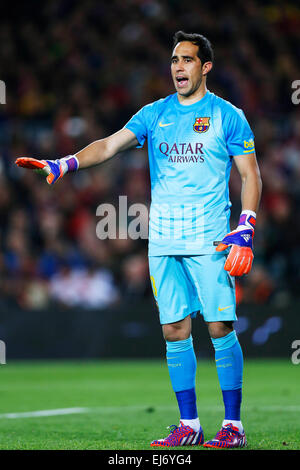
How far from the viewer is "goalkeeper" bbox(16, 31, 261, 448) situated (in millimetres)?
5449

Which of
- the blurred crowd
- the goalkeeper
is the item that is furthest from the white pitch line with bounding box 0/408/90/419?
the blurred crowd

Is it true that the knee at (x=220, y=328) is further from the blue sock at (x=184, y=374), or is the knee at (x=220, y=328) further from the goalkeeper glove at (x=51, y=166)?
the goalkeeper glove at (x=51, y=166)

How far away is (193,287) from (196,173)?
714 millimetres

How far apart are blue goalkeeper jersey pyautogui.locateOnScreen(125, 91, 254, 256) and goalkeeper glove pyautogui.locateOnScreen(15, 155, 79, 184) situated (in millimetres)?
555

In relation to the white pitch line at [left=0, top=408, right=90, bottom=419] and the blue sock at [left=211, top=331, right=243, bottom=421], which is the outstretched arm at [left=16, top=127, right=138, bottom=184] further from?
the white pitch line at [left=0, top=408, right=90, bottom=419]

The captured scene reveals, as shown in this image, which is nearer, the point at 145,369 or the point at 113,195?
the point at 145,369

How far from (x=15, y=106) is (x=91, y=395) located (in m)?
8.10

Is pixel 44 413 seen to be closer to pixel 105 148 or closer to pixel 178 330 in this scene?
pixel 178 330

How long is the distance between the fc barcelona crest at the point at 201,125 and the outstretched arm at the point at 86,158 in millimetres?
436

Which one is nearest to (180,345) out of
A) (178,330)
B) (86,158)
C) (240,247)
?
(178,330)

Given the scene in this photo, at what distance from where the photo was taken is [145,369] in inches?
457

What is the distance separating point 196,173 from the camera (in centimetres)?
553

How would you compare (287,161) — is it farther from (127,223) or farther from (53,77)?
(53,77)
